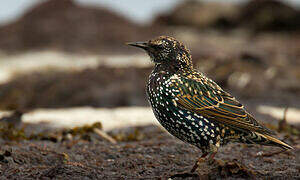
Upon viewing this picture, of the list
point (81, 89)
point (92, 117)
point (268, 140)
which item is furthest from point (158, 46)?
point (81, 89)

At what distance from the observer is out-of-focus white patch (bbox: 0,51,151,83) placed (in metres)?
11.7

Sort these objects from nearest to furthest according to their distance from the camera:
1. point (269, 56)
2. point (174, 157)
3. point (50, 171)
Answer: point (50, 171)
point (174, 157)
point (269, 56)

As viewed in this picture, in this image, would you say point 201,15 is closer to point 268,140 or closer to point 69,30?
point 69,30

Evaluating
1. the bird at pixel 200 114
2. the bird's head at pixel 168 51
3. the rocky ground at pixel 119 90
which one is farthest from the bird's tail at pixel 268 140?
the bird's head at pixel 168 51

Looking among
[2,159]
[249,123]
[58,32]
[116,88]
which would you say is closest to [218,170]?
[249,123]

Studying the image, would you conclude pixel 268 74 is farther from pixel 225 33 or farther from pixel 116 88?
pixel 225 33

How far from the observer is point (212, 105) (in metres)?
4.36

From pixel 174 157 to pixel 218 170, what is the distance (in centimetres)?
95

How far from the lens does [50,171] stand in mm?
4199

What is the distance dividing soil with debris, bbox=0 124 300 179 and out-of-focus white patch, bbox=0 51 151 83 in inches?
217

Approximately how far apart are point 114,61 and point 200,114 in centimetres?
835

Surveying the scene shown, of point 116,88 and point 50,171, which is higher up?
point 116,88

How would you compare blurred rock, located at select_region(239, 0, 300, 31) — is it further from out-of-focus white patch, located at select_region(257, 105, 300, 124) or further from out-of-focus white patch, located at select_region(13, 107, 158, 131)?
out-of-focus white patch, located at select_region(13, 107, 158, 131)

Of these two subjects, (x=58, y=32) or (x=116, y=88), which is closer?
(x=116, y=88)
